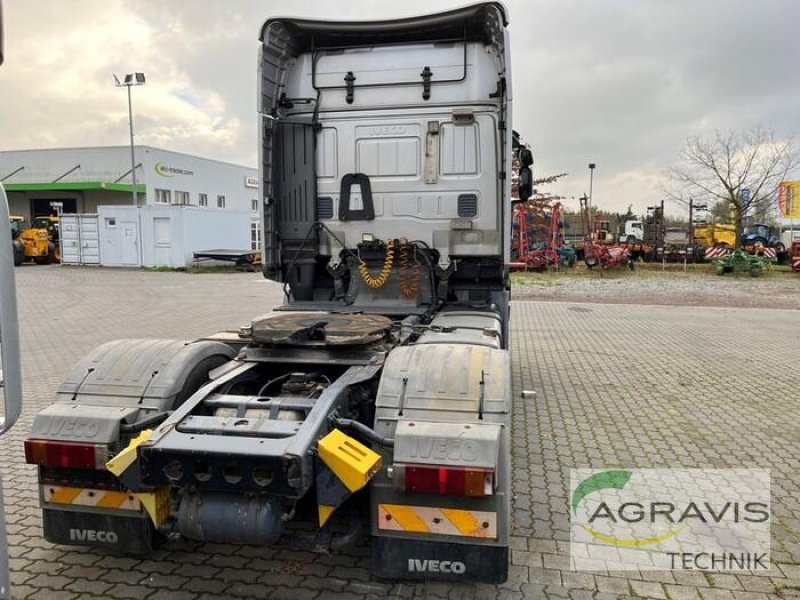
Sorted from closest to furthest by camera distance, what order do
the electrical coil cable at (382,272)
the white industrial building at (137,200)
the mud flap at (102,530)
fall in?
the mud flap at (102,530)
the electrical coil cable at (382,272)
the white industrial building at (137,200)

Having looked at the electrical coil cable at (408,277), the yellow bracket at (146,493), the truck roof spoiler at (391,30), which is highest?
the truck roof spoiler at (391,30)

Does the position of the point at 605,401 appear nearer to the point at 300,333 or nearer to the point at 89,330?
the point at 300,333

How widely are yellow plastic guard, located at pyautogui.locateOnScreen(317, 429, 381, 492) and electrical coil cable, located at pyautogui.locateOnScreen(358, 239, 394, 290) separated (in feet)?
9.14

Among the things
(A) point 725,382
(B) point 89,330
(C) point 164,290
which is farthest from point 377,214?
(C) point 164,290

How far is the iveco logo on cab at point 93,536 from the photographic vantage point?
3.16 meters

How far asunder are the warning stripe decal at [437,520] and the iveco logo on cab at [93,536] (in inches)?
57.0

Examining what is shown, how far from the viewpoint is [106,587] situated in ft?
10.3

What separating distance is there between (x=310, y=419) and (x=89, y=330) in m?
10.5

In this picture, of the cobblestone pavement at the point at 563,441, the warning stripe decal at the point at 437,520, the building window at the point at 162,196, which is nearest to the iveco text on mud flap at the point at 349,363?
the warning stripe decal at the point at 437,520

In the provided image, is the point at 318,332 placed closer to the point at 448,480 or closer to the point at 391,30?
the point at 448,480

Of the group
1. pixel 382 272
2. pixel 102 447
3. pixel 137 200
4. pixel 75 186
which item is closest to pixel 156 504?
pixel 102 447

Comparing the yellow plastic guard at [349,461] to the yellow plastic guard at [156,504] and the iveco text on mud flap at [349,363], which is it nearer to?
the iveco text on mud flap at [349,363]

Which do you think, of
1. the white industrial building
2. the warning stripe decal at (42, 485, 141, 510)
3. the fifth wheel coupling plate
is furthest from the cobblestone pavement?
the white industrial building

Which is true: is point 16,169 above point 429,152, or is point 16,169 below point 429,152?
above
